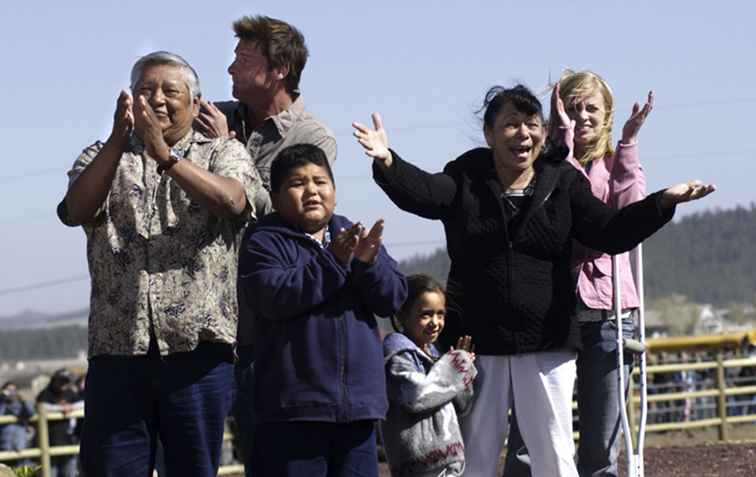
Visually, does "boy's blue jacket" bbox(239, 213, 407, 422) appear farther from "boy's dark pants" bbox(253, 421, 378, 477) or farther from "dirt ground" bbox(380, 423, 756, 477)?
"dirt ground" bbox(380, 423, 756, 477)

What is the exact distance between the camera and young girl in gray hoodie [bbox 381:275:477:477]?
6316 millimetres

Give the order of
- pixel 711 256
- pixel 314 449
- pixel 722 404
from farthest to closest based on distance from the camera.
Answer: pixel 711 256
pixel 722 404
pixel 314 449

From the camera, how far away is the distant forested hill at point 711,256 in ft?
609

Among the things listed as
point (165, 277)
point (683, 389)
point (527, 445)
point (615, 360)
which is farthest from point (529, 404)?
point (683, 389)

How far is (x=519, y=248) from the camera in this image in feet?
20.2

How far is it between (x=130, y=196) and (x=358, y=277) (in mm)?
792

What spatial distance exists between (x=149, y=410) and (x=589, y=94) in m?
2.43

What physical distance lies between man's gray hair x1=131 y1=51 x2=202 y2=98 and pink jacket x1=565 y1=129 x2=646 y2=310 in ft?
5.83

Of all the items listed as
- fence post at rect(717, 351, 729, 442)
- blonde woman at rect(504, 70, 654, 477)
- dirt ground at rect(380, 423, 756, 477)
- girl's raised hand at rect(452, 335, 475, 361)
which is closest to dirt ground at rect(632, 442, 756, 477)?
dirt ground at rect(380, 423, 756, 477)

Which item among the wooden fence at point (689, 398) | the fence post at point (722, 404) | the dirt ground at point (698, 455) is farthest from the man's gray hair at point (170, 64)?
the fence post at point (722, 404)

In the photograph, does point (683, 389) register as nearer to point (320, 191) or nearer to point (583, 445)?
point (583, 445)

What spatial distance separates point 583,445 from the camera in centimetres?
689

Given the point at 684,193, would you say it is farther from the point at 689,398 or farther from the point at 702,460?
the point at 689,398

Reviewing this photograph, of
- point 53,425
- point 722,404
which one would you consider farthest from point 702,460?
point 53,425
